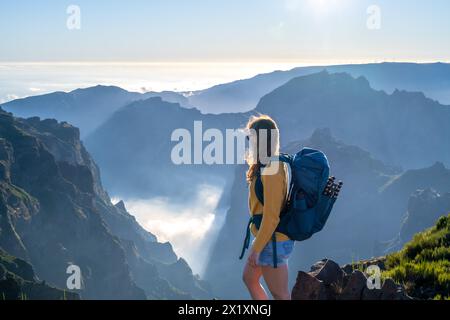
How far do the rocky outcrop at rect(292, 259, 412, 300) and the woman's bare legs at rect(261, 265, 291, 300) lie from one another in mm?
217

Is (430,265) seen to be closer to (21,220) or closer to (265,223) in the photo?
(265,223)

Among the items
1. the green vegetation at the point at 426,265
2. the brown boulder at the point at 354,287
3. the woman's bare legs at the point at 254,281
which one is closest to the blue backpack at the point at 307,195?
the woman's bare legs at the point at 254,281

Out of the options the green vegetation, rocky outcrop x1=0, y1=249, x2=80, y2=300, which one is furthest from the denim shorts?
rocky outcrop x1=0, y1=249, x2=80, y2=300

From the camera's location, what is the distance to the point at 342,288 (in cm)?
738

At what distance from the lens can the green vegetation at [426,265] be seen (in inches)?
305

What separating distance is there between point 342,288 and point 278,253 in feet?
3.93

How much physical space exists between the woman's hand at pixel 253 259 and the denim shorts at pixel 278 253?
0.09 metres

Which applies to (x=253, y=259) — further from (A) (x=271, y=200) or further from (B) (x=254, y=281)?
(A) (x=271, y=200)

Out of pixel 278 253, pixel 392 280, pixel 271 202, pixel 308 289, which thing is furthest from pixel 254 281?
pixel 392 280

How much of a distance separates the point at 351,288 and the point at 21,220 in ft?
663
